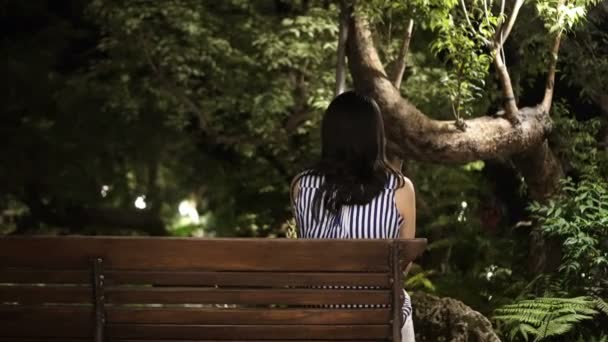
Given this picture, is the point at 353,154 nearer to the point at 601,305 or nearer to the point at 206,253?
the point at 206,253

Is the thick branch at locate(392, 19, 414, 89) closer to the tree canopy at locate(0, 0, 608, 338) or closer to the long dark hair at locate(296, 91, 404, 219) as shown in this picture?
the tree canopy at locate(0, 0, 608, 338)

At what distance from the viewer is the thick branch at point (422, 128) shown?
20.6ft

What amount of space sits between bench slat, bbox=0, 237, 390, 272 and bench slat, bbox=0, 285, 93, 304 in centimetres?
14

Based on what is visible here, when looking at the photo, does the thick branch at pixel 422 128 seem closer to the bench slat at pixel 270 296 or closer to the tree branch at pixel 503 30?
the tree branch at pixel 503 30

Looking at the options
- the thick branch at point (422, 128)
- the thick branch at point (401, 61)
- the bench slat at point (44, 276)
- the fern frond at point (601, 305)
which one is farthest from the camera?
the thick branch at point (401, 61)

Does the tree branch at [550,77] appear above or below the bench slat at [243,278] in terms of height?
above

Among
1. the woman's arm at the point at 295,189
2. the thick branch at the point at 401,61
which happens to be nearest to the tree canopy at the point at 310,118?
the thick branch at the point at 401,61

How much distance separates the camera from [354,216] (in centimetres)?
371

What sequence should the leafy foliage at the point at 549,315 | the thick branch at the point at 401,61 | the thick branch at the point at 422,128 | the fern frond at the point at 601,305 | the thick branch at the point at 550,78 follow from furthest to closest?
the thick branch at the point at 550,78
the thick branch at the point at 401,61
the thick branch at the point at 422,128
the fern frond at the point at 601,305
the leafy foliage at the point at 549,315

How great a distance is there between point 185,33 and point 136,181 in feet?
18.3

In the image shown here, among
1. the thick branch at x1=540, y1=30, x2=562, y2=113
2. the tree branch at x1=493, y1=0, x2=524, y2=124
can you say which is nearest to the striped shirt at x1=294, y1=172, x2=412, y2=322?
the tree branch at x1=493, y1=0, x2=524, y2=124

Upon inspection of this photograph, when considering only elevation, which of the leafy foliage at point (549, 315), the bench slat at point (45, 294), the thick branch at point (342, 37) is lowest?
the leafy foliage at point (549, 315)

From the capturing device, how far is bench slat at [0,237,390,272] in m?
3.49

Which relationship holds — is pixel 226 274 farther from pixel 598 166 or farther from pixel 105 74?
pixel 105 74
